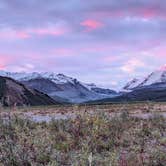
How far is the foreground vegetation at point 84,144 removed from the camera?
1059 cm

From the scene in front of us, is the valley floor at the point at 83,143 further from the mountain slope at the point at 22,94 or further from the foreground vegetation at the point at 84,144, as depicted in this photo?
the mountain slope at the point at 22,94

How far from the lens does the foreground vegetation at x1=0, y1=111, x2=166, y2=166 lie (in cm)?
1059

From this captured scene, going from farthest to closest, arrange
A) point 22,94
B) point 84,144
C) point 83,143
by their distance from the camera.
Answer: point 22,94, point 83,143, point 84,144

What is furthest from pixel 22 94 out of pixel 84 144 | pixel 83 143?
pixel 84 144

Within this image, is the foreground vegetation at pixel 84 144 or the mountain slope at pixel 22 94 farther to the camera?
the mountain slope at pixel 22 94

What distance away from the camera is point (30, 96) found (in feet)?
406

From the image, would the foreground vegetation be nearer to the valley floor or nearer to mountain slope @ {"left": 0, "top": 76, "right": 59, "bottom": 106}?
the valley floor

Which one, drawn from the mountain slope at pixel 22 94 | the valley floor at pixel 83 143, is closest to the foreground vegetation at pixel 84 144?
the valley floor at pixel 83 143

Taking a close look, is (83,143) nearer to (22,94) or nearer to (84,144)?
(84,144)

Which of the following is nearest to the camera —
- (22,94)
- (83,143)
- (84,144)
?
(84,144)

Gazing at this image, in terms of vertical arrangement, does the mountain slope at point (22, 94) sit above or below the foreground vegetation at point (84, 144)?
above

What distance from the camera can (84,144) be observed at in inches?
479

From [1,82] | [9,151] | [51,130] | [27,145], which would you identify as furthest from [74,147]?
[1,82]

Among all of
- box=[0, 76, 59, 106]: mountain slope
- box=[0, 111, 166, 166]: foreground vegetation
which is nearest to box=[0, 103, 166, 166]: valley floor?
box=[0, 111, 166, 166]: foreground vegetation
